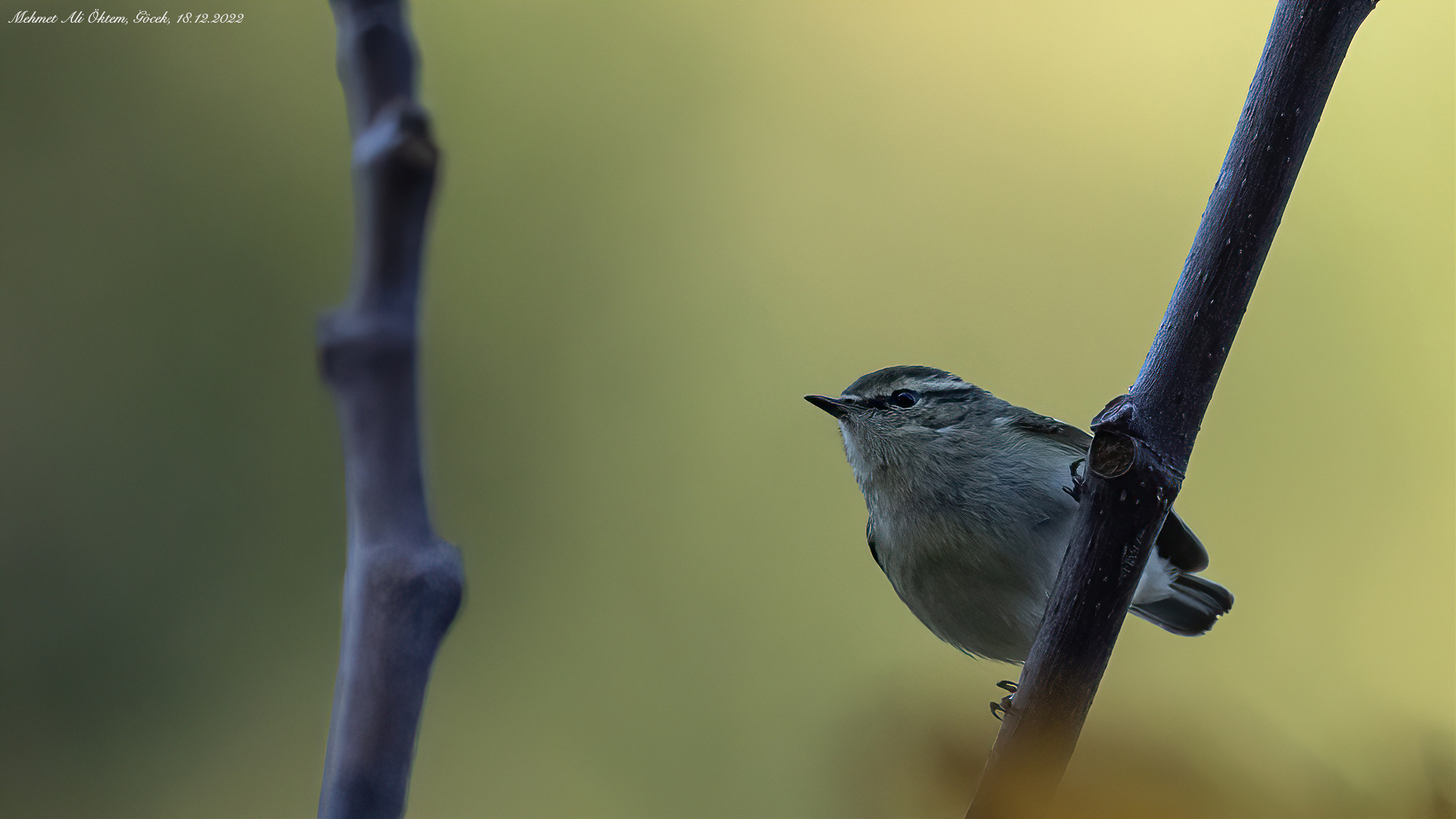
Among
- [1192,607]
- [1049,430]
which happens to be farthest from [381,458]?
[1192,607]

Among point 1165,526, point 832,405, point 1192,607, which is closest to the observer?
point 1165,526

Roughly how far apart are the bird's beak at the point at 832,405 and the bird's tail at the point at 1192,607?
1.25 feet

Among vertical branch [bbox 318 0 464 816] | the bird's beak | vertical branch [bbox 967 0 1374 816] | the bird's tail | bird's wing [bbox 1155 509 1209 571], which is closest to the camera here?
vertical branch [bbox 318 0 464 816]

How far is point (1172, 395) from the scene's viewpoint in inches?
15.2

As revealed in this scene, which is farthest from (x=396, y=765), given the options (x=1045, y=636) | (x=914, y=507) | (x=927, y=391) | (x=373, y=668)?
(x=927, y=391)

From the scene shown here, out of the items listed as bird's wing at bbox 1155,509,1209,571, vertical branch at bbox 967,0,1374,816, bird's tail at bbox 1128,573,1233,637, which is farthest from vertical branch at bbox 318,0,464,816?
bird's tail at bbox 1128,573,1233,637

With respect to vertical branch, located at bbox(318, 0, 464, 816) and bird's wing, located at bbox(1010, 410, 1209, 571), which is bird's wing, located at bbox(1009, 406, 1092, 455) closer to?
bird's wing, located at bbox(1010, 410, 1209, 571)

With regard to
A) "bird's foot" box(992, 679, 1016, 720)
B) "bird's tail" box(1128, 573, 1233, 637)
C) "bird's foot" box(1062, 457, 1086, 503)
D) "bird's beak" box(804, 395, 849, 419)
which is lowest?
"bird's foot" box(992, 679, 1016, 720)

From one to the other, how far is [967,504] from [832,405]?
0.52 ft

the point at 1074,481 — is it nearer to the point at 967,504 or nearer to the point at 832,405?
the point at 967,504

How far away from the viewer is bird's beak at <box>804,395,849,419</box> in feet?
2.85

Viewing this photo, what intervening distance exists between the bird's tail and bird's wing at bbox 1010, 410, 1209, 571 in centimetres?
16

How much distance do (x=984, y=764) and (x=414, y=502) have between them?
0.16 meters

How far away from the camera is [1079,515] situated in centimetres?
41
